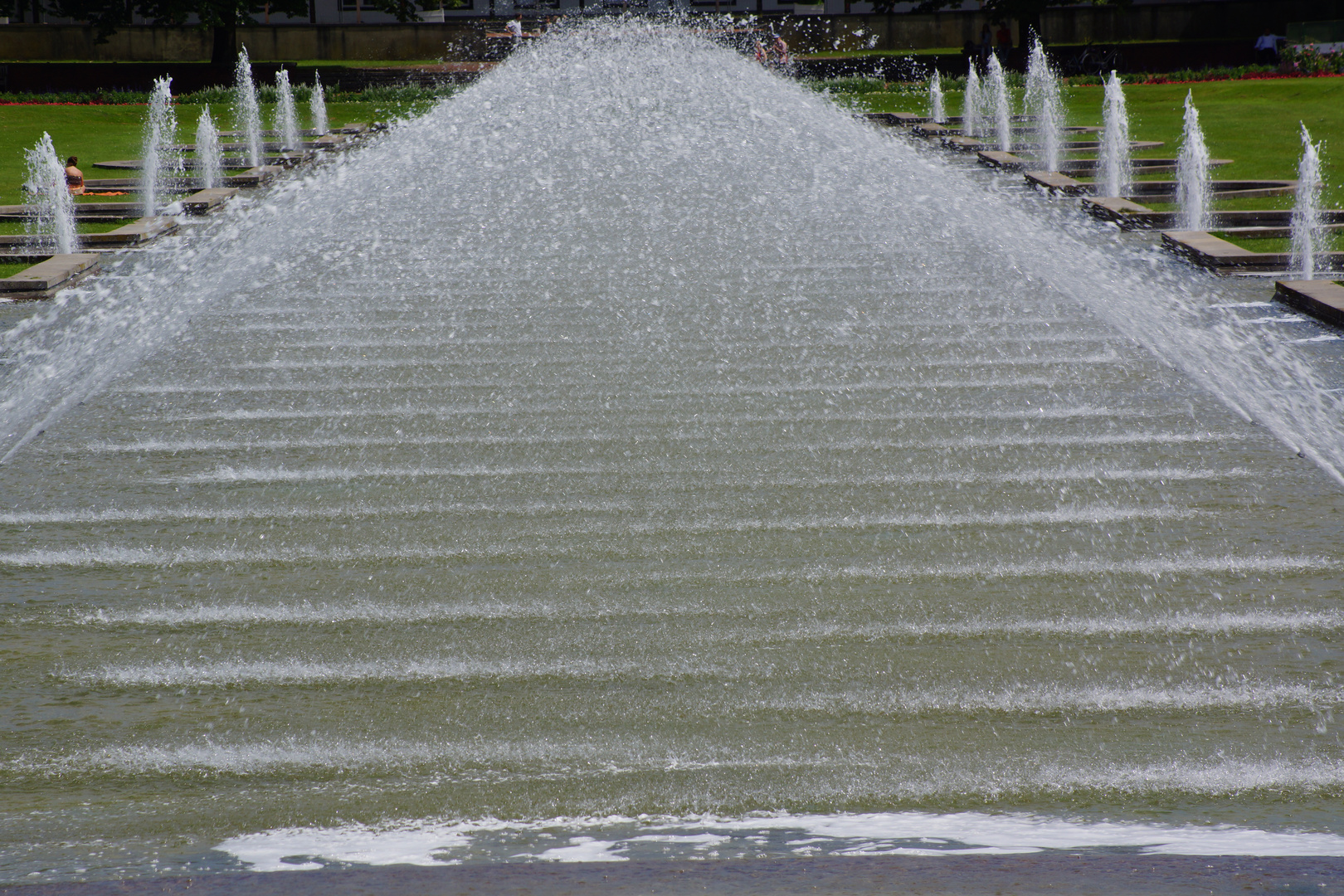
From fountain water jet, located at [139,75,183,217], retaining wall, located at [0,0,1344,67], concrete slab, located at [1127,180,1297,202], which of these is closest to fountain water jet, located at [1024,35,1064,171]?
concrete slab, located at [1127,180,1297,202]

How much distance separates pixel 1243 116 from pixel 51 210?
1813cm

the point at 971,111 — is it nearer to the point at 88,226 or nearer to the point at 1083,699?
the point at 88,226

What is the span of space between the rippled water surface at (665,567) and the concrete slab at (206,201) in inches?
150

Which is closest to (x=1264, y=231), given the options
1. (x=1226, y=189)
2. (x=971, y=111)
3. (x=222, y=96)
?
(x=1226, y=189)

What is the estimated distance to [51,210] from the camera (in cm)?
1390

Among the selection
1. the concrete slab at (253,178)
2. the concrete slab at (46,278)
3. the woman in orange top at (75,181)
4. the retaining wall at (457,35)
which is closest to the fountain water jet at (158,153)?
the woman in orange top at (75,181)

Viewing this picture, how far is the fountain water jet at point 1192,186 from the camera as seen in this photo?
1180cm

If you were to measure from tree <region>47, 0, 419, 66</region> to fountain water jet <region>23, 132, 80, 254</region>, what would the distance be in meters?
16.1

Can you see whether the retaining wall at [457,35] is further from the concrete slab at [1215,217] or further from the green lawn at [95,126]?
the concrete slab at [1215,217]

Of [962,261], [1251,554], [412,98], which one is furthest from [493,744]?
[412,98]

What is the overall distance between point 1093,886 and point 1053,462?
336 centimetres

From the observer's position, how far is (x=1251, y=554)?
488 cm

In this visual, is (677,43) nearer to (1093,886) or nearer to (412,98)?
(412,98)

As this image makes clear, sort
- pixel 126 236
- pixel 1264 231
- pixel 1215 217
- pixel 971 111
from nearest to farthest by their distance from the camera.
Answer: pixel 1264 231, pixel 126 236, pixel 1215 217, pixel 971 111
